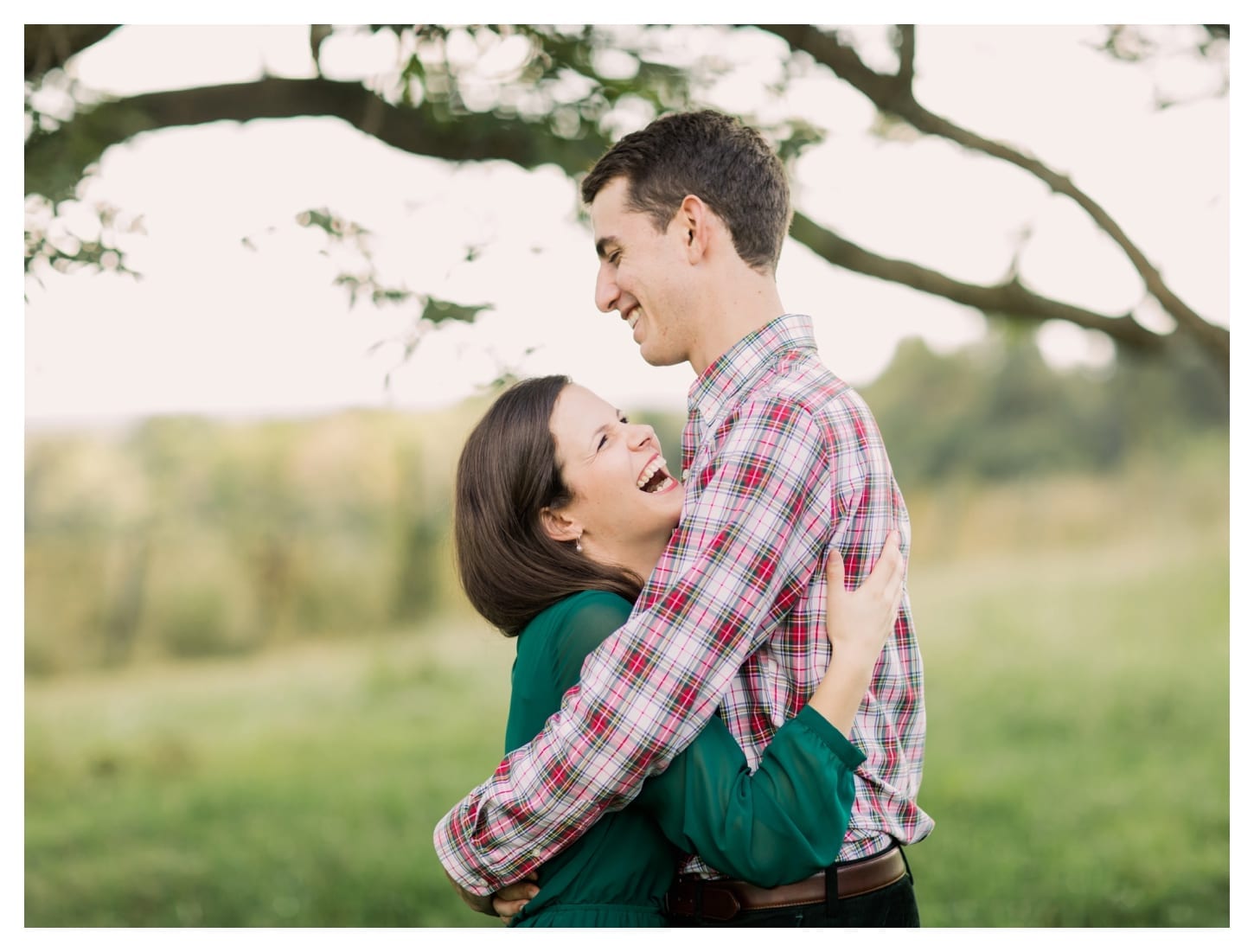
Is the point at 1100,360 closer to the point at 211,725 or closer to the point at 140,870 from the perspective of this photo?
the point at 211,725

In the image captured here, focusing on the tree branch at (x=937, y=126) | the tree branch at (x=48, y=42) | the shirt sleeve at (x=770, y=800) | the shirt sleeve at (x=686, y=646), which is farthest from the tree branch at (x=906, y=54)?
the shirt sleeve at (x=770, y=800)

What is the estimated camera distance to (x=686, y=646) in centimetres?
150

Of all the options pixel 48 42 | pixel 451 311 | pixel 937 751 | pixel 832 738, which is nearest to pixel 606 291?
pixel 832 738

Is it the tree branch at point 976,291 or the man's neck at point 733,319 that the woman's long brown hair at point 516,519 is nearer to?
the man's neck at point 733,319

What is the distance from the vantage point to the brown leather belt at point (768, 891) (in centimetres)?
161

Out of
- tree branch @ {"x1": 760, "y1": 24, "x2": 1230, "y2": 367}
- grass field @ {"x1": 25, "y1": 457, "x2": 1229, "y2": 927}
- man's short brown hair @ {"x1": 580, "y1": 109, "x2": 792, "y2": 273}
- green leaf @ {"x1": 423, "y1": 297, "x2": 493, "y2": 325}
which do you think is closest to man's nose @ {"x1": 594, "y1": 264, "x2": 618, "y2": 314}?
man's short brown hair @ {"x1": 580, "y1": 109, "x2": 792, "y2": 273}

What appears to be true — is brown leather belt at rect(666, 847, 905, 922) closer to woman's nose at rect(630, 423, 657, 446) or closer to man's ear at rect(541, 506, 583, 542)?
man's ear at rect(541, 506, 583, 542)

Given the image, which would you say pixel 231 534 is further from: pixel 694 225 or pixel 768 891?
pixel 768 891

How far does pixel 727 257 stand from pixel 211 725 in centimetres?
717

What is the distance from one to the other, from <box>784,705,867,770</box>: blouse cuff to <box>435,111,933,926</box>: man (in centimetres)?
8

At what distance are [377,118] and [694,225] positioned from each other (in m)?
1.73

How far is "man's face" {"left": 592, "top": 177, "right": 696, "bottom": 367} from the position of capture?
1873mm

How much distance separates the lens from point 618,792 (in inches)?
60.5
